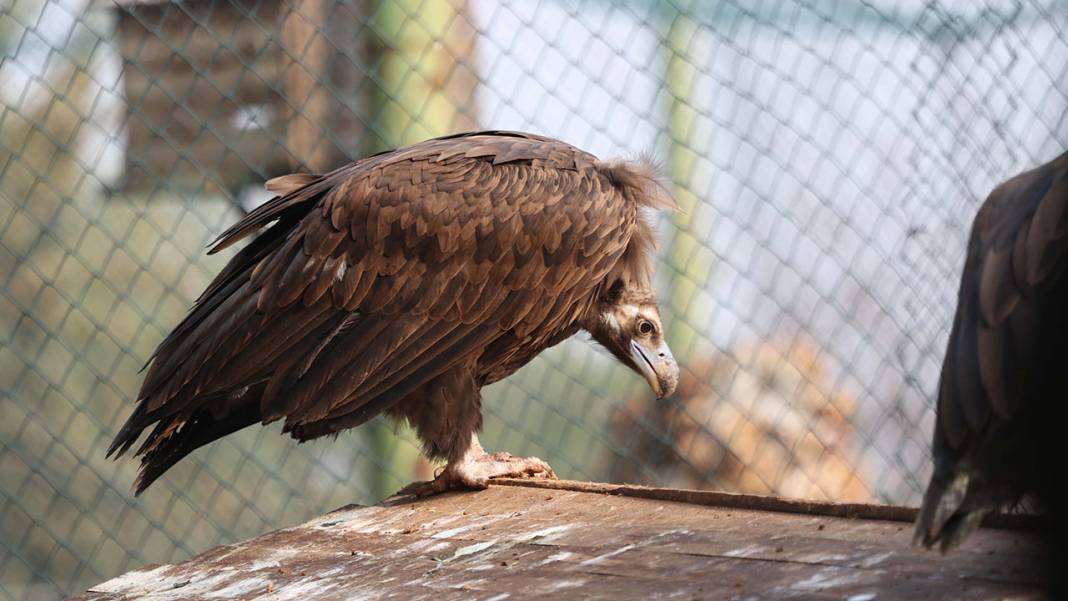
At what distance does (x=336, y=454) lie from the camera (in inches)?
187

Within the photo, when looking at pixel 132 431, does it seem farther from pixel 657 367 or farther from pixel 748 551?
pixel 748 551

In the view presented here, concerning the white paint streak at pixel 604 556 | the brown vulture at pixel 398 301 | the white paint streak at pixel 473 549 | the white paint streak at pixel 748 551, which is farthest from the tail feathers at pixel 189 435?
the white paint streak at pixel 748 551

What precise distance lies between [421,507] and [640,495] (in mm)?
632

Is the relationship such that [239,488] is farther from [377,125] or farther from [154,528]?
[377,125]

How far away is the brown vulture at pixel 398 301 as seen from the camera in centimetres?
344

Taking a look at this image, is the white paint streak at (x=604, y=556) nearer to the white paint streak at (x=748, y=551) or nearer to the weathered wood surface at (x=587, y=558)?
the weathered wood surface at (x=587, y=558)

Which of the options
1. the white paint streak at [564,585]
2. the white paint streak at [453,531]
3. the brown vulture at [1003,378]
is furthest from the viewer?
the white paint streak at [453,531]

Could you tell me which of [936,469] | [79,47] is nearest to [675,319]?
[79,47]

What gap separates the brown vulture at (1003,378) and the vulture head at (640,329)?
2.02 meters

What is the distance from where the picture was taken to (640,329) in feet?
13.2

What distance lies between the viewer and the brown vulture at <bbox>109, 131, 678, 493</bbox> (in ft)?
11.3

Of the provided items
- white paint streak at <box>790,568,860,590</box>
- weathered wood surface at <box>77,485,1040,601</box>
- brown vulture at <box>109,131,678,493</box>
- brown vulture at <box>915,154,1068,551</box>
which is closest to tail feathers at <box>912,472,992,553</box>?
brown vulture at <box>915,154,1068,551</box>

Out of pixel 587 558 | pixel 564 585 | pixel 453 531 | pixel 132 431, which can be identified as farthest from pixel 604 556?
pixel 132 431

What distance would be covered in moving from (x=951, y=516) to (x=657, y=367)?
2.19m
